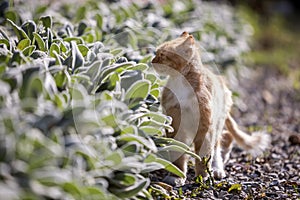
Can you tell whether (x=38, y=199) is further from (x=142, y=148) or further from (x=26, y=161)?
(x=142, y=148)

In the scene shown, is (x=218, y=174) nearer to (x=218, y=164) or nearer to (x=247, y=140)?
(x=218, y=164)

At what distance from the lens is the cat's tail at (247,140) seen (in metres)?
4.56

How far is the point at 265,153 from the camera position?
4809 millimetres

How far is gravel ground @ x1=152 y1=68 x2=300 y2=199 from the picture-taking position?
3.66 metres

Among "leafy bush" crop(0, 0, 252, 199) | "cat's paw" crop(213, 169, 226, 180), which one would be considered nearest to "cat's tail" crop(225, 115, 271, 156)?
"cat's paw" crop(213, 169, 226, 180)

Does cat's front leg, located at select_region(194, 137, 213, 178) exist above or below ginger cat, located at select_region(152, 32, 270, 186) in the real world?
below

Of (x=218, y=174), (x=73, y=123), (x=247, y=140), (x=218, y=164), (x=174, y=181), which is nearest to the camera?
(x=73, y=123)

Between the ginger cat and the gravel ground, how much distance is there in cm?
19

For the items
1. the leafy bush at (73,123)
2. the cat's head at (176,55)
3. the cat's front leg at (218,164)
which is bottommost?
the leafy bush at (73,123)

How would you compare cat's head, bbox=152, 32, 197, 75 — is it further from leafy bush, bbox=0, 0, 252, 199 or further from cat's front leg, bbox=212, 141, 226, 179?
cat's front leg, bbox=212, 141, 226, 179

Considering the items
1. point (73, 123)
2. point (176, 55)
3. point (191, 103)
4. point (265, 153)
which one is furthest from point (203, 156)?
point (73, 123)

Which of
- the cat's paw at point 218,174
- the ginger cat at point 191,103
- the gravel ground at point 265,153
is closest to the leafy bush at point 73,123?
the ginger cat at point 191,103

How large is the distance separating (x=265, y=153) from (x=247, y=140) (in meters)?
0.33

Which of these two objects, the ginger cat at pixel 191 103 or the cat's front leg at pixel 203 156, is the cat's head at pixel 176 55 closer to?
the ginger cat at pixel 191 103
